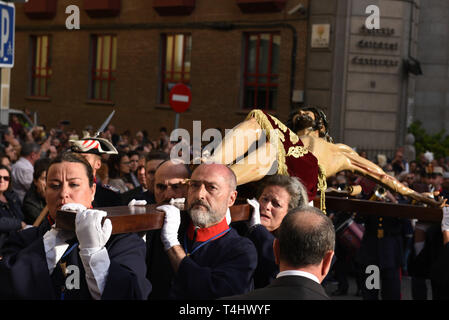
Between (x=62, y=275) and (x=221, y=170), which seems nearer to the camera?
(x=62, y=275)

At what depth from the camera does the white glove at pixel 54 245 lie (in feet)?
10.8

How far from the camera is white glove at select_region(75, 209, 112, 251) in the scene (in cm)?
308

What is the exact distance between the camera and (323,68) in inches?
783

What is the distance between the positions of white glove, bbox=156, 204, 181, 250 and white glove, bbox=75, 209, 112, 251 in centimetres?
54

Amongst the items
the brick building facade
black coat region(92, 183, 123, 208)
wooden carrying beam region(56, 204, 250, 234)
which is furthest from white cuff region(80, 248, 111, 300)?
the brick building facade

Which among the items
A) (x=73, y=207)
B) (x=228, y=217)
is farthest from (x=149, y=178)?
(x=73, y=207)

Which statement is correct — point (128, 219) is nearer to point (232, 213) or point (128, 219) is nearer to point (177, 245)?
point (177, 245)

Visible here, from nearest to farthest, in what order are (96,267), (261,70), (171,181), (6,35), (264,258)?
1. (96,267)
2. (264,258)
3. (171,181)
4. (6,35)
5. (261,70)

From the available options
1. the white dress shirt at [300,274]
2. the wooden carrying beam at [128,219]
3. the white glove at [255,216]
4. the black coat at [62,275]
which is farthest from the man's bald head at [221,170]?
the white dress shirt at [300,274]

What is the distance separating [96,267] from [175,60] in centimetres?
1965

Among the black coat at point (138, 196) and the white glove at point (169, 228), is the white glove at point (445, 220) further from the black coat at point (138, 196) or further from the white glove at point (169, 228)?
the white glove at point (169, 228)

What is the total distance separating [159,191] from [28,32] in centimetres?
2203

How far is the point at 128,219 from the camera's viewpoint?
330 centimetres
